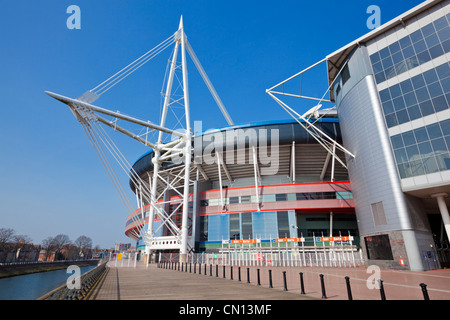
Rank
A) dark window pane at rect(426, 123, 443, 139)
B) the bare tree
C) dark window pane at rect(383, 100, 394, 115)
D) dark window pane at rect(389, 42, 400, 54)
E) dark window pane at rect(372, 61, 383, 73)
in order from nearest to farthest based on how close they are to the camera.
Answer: dark window pane at rect(426, 123, 443, 139)
dark window pane at rect(383, 100, 394, 115)
dark window pane at rect(389, 42, 400, 54)
dark window pane at rect(372, 61, 383, 73)
the bare tree

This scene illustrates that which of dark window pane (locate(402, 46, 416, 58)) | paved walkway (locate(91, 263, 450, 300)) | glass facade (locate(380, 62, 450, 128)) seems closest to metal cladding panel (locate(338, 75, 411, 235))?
glass facade (locate(380, 62, 450, 128))

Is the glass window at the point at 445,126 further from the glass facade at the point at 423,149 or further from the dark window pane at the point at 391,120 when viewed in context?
the dark window pane at the point at 391,120

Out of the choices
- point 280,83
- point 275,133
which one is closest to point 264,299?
point 280,83

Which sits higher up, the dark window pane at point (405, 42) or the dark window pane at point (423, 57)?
the dark window pane at point (405, 42)

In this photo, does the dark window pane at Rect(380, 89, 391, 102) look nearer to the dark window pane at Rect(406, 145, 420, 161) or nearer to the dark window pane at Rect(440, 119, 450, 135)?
the dark window pane at Rect(440, 119, 450, 135)

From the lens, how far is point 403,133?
20.9 metres

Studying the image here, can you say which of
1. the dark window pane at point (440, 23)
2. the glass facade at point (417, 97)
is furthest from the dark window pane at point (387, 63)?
the dark window pane at point (440, 23)

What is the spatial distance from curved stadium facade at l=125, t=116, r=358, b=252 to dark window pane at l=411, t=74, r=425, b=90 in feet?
44.7

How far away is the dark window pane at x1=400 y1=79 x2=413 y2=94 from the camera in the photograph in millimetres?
21156

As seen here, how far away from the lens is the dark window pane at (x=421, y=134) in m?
19.5

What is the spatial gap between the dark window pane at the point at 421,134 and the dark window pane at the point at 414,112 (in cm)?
115

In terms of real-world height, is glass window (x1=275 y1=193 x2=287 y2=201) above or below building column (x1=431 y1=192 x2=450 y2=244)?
above

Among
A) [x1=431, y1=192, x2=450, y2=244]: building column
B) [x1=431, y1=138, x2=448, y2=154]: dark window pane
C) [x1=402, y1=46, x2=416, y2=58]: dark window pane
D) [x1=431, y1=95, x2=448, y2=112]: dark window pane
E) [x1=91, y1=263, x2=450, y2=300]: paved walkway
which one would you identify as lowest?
[x1=91, y1=263, x2=450, y2=300]: paved walkway

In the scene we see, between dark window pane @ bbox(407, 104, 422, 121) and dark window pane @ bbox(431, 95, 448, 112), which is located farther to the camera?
dark window pane @ bbox(407, 104, 422, 121)
